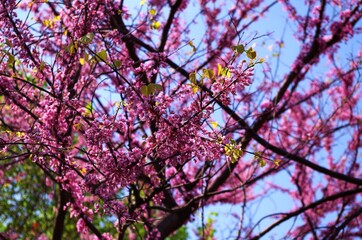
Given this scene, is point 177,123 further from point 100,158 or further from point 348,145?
point 348,145

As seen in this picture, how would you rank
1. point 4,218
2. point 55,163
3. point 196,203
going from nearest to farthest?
point 55,163 < point 196,203 < point 4,218

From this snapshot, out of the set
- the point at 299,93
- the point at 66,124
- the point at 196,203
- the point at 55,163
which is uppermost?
the point at 299,93

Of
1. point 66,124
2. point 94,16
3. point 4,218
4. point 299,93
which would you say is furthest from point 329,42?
point 4,218

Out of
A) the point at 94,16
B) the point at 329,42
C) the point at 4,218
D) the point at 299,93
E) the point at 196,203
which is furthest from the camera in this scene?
the point at 4,218

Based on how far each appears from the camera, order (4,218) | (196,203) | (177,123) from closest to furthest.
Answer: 1. (177,123)
2. (196,203)
3. (4,218)

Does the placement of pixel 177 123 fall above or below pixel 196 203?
below

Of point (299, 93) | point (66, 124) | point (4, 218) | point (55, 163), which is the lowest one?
point (55, 163)

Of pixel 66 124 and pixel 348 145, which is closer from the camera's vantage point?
pixel 66 124

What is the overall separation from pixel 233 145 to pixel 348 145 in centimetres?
661

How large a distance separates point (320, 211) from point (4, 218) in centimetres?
687

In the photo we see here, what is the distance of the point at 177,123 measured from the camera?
283 centimetres

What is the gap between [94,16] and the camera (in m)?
3.78

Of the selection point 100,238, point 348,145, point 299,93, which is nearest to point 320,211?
point 348,145

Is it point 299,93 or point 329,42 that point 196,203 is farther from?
point 299,93
